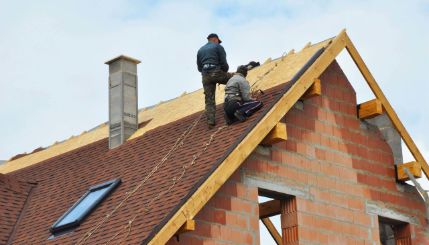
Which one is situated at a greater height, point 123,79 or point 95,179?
point 123,79

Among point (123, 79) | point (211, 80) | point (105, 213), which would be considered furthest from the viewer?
point (123, 79)

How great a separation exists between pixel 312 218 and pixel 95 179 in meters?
4.88

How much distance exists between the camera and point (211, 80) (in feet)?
69.0

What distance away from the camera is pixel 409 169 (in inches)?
874

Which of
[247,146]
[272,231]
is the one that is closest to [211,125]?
[247,146]

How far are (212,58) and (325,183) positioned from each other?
3.29 metres

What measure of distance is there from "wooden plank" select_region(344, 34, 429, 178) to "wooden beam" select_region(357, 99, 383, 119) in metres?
0.20

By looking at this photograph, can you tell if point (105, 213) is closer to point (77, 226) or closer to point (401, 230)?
point (77, 226)

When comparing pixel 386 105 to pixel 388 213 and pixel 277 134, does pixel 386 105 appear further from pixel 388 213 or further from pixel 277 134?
pixel 277 134

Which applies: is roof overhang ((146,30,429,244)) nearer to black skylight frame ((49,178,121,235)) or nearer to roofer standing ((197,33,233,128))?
roofer standing ((197,33,233,128))

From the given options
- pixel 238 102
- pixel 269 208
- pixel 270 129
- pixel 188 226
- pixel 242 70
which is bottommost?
pixel 188 226

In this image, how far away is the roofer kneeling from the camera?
20.1 metres

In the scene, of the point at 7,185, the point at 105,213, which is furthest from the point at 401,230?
the point at 7,185

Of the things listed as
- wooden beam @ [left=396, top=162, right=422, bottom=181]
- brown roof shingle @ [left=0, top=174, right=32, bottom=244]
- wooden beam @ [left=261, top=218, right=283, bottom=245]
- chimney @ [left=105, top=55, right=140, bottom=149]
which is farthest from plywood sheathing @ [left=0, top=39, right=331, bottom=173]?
wooden beam @ [left=261, top=218, right=283, bottom=245]
